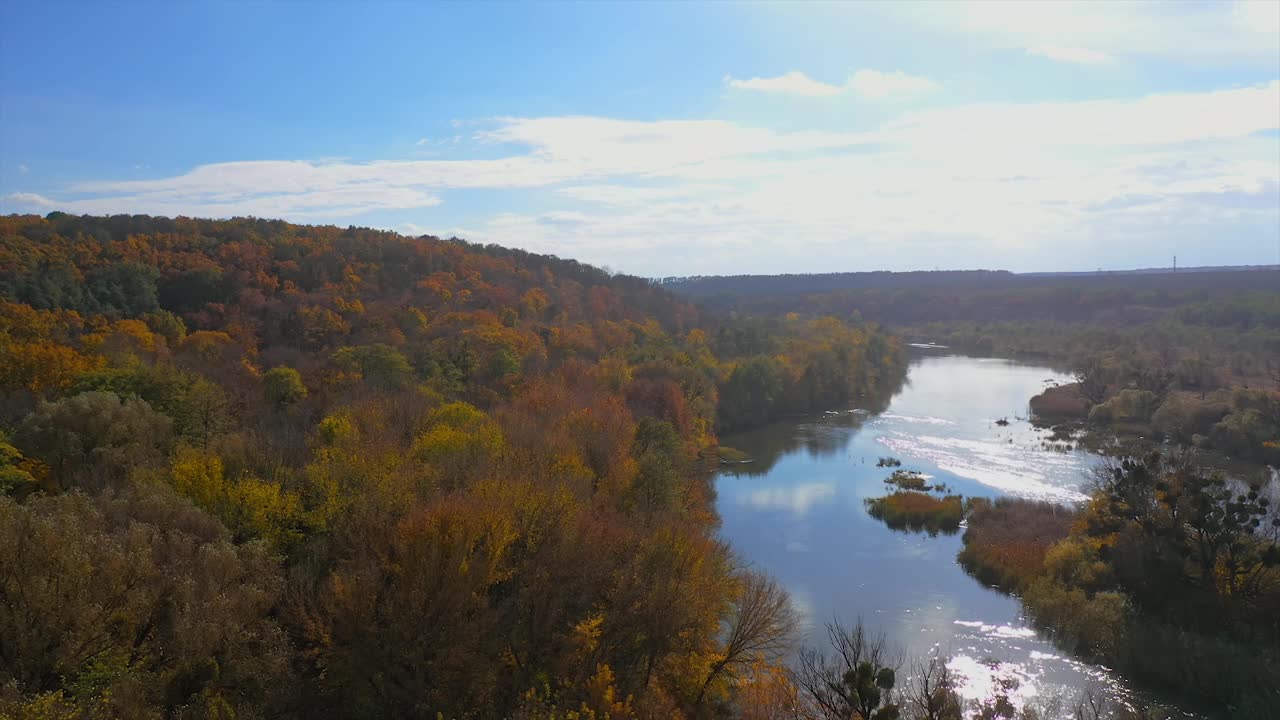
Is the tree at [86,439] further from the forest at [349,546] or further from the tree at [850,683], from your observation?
the tree at [850,683]

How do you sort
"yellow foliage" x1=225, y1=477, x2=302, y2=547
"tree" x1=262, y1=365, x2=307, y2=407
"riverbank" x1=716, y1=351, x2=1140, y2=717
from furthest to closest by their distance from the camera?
"tree" x1=262, y1=365, x2=307, y2=407
"riverbank" x1=716, y1=351, x2=1140, y2=717
"yellow foliage" x1=225, y1=477, x2=302, y2=547

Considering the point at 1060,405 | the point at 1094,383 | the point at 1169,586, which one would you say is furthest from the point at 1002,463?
the point at 1094,383

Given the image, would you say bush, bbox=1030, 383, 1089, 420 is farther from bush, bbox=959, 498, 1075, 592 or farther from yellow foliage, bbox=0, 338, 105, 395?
yellow foliage, bbox=0, 338, 105, 395

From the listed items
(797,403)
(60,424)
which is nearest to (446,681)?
(60,424)

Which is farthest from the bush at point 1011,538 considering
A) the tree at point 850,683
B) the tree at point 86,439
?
the tree at point 86,439

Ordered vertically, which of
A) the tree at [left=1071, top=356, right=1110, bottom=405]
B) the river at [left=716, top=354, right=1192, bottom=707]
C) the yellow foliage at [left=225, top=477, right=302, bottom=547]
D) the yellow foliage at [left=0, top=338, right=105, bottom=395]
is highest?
the yellow foliage at [left=0, top=338, right=105, bottom=395]

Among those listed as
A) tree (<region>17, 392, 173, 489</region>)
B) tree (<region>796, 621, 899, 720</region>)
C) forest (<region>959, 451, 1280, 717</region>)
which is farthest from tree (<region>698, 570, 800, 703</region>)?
tree (<region>17, 392, 173, 489</region>)
